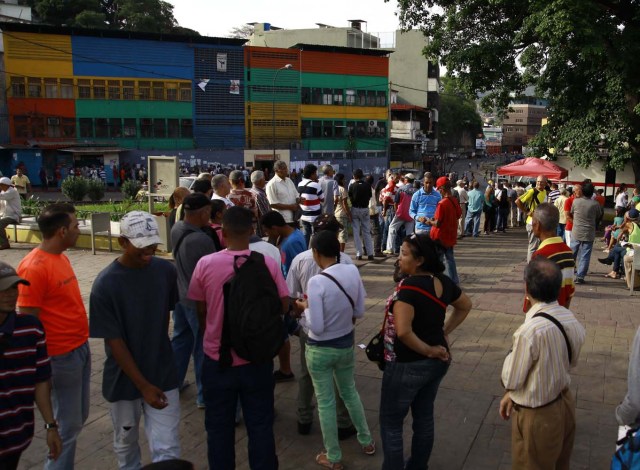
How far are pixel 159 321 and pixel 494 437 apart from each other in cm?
280

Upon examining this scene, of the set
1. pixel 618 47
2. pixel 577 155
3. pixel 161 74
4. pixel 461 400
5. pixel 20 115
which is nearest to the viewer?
pixel 461 400

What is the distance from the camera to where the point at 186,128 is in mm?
44719

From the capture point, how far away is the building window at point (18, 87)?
3931 cm

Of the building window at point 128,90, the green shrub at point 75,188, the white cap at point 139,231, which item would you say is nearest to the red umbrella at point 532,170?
the green shrub at point 75,188

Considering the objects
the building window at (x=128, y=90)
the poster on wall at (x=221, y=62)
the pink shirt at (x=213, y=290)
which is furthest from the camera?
the poster on wall at (x=221, y=62)

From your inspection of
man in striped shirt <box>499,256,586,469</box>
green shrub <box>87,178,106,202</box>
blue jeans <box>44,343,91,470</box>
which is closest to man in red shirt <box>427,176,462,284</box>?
man in striped shirt <box>499,256,586,469</box>

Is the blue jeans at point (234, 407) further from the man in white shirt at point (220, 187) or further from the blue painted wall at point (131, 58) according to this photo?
the blue painted wall at point (131, 58)

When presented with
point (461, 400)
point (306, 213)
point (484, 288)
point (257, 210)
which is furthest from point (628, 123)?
point (461, 400)

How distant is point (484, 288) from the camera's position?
9281 millimetres

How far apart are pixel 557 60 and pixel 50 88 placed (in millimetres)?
35101

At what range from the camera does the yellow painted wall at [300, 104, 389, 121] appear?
5067cm

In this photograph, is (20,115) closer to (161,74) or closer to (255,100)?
(161,74)

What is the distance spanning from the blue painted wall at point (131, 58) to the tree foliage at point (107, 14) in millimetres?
9200

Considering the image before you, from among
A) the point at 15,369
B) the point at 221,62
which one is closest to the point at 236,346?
the point at 15,369
